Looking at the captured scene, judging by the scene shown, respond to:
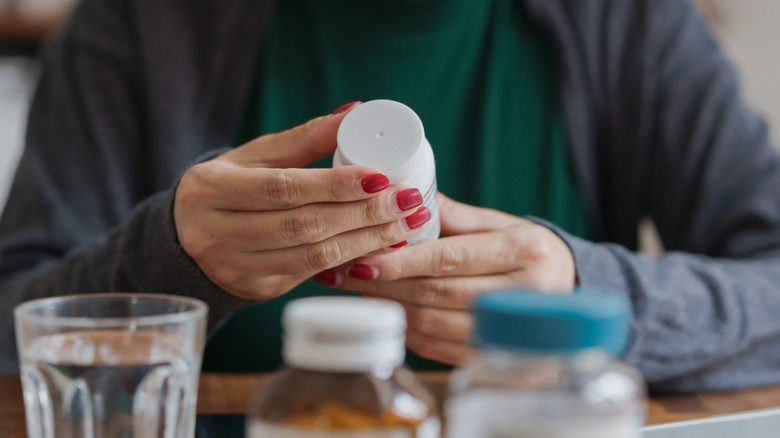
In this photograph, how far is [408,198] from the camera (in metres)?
0.39

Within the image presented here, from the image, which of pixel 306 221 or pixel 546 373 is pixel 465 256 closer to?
pixel 306 221

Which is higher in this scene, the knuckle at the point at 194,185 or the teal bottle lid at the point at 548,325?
the teal bottle lid at the point at 548,325

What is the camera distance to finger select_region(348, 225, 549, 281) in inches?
18.3

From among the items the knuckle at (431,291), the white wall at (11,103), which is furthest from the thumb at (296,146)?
the white wall at (11,103)

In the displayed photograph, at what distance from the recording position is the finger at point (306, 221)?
401mm

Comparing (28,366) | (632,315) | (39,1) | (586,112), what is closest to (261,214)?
(28,366)

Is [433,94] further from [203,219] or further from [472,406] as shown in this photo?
[472,406]

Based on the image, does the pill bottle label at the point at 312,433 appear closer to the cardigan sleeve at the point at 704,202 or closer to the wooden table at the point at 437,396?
the wooden table at the point at 437,396

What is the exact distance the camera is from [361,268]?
0.47 meters

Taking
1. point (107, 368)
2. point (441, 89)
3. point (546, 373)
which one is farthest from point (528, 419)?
point (441, 89)

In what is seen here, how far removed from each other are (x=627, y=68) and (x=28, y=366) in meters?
0.70

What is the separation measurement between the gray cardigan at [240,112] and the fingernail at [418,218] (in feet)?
1.31

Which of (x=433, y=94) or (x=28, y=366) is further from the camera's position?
(x=433, y=94)

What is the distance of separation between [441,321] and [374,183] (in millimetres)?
165
